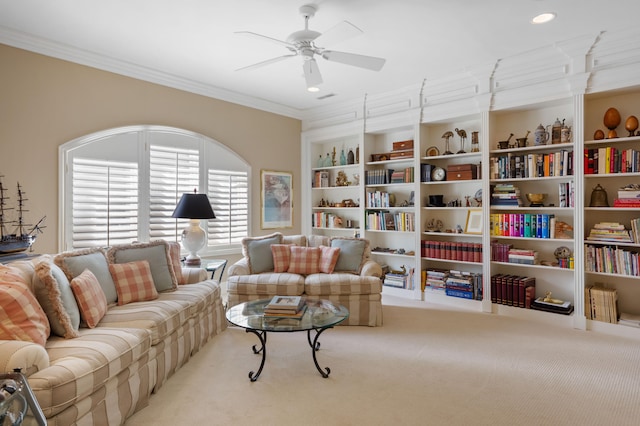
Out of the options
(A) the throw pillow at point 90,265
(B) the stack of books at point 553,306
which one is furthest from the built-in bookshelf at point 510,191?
(A) the throw pillow at point 90,265

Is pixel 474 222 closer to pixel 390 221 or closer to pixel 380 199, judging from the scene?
pixel 390 221

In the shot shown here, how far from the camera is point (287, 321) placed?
2629mm

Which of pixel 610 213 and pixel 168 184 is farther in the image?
pixel 168 184

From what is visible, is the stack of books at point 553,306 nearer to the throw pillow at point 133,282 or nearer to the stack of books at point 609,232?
the stack of books at point 609,232

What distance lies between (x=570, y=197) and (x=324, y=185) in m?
3.37

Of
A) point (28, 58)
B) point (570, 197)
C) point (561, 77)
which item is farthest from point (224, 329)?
point (561, 77)

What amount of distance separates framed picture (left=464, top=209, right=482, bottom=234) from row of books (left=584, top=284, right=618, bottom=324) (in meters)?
1.25

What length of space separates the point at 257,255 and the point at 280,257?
0.26 metres

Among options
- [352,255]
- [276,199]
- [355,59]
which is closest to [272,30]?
[355,59]

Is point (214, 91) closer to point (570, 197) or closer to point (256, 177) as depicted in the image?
point (256, 177)

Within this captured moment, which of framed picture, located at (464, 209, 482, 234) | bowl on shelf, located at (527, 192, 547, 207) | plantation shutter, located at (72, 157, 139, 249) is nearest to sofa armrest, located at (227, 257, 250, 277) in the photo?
plantation shutter, located at (72, 157, 139, 249)

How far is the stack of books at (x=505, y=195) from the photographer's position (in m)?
4.20

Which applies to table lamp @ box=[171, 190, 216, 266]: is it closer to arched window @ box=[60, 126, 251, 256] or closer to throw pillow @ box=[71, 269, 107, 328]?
arched window @ box=[60, 126, 251, 256]

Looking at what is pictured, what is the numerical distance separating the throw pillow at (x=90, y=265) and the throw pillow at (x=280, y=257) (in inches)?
67.7
